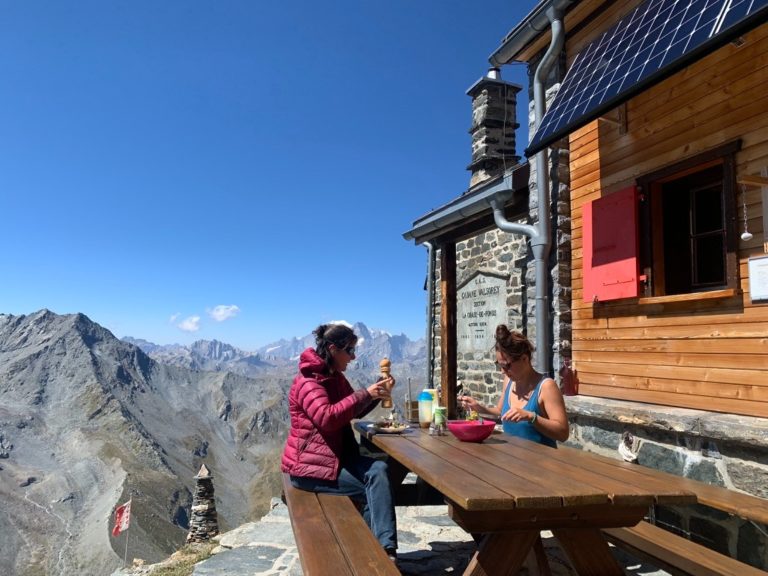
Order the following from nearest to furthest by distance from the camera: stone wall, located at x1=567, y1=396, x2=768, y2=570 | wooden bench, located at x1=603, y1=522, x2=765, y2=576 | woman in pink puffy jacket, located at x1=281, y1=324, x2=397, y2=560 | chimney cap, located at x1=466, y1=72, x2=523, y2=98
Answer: wooden bench, located at x1=603, y1=522, x2=765, y2=576, woman in pink puffy jacket, located at x1=281, y1=324, x2=397, y2=560, stone wall, located at x1=567, y1=396, x2=768, y2=570, chimney cap, located at x1=466, y1=72, x2=523, y2=98

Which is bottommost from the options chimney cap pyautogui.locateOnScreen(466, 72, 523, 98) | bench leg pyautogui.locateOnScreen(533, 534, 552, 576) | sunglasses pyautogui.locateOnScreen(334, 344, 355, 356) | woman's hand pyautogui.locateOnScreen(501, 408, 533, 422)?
bench leg pyautogui.locateOnScreen(533, 534, 552, 576)

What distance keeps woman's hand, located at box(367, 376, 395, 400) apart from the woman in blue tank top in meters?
0.46

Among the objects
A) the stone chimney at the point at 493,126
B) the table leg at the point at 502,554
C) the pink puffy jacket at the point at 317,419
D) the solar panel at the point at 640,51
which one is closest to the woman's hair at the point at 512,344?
the pink puffy jacket at the point at 317,419

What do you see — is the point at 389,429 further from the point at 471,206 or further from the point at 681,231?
the point at 471,206

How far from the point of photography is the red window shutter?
470 cm

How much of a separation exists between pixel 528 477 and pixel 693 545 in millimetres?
1283

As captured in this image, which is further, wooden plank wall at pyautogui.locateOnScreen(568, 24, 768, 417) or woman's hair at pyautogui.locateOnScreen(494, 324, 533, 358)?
wooden plank wall at pyautogui.locateOnScreen(568, 24, 768, 417)

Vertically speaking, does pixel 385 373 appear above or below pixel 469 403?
above

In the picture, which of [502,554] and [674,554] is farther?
[674,554]

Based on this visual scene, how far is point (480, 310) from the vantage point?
9000 mm

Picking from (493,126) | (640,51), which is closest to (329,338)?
(640,51)

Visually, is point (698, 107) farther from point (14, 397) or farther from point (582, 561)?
point (14, 397)

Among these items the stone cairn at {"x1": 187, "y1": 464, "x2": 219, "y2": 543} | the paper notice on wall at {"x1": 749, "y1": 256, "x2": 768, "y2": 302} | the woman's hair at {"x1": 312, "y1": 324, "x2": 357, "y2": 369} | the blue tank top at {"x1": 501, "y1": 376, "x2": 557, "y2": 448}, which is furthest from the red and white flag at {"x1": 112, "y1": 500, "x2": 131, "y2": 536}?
the paper notice on wall at {"x1": 749, "y1": 256, "x2": 768, "y2": 302}

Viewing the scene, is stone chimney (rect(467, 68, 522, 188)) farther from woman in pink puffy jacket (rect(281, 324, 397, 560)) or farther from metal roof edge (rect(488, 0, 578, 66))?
woman in pink puffy jacket (rect(281, 324, 397, 560))
